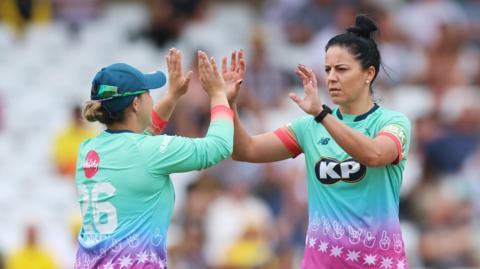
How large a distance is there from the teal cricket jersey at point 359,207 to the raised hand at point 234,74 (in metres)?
0.60

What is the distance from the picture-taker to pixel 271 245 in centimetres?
1125

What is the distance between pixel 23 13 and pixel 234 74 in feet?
26.3

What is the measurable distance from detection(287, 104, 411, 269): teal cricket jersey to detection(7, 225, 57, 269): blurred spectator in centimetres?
524

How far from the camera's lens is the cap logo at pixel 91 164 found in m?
6.08

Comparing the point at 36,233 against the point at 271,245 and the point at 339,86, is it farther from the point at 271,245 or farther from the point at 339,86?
the point at 339,86

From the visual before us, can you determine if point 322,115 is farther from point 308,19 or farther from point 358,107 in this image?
point 308,19

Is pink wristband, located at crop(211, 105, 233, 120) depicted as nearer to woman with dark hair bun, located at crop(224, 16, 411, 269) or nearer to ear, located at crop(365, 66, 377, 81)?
woman with dark hair bun, located at crop(224, 16, 411, 269)

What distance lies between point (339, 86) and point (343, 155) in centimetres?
38

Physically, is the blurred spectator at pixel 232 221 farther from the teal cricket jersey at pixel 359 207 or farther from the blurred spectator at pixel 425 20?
the teal cricket jersey at pixel 359 207

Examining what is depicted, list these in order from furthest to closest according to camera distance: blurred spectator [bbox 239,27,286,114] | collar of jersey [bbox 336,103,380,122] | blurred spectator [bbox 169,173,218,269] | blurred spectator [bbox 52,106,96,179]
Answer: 1. blurred spectator [bbox 239,27,286,114]
2. blurred spectator [bbox 52,106,96,179]
3. blurred spectator [bbox 169,173,218,269]
4. collar of jersey [bbox 336,103,380,122]

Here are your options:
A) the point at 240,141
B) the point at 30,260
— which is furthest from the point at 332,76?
the point at 30,260

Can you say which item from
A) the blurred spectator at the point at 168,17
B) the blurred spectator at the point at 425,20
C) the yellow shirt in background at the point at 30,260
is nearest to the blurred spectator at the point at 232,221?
the yellow shirt in background at the point at 30,260

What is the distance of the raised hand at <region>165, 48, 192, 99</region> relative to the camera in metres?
6.27

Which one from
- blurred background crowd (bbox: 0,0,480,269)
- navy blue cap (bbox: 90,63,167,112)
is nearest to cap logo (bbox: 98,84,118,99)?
navy blue cap (bbox: 90,63,167,112)
